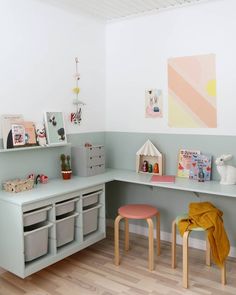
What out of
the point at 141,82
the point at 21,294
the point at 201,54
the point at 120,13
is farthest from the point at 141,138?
the point at 21,294

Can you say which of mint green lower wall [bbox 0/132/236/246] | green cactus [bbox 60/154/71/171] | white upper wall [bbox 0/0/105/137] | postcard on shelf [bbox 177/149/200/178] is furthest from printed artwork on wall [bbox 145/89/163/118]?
green cactus [bbox 60/154/71/171]

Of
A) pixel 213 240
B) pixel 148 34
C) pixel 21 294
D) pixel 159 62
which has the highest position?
pixel 148 34

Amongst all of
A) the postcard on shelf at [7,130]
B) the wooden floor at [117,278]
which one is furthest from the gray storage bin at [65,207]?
the postcard on shelf at [7,130]

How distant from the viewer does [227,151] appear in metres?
3.04

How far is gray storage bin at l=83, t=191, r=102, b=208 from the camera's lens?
3.03 metres

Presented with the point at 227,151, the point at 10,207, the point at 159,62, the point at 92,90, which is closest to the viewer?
the point at 10,207

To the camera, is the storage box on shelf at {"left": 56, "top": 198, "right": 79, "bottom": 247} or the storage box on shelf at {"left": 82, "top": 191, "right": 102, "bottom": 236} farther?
the storage box on shelf at {"left": 82, "top": 191, "right": 102, "bottom": 236}

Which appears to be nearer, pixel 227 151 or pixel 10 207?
pixel 10 207

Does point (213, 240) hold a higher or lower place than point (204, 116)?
lower

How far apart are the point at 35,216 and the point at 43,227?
5.1 inches

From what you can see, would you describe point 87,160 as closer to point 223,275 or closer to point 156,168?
point 156,168

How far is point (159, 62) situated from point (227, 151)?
1165 millimetres

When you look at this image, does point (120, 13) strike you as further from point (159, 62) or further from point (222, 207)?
point (222, 207)

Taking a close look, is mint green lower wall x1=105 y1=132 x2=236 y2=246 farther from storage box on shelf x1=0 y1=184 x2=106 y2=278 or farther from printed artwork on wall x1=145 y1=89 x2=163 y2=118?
storage box on shelf x1=0 y1=184 x2=106 y2=278
